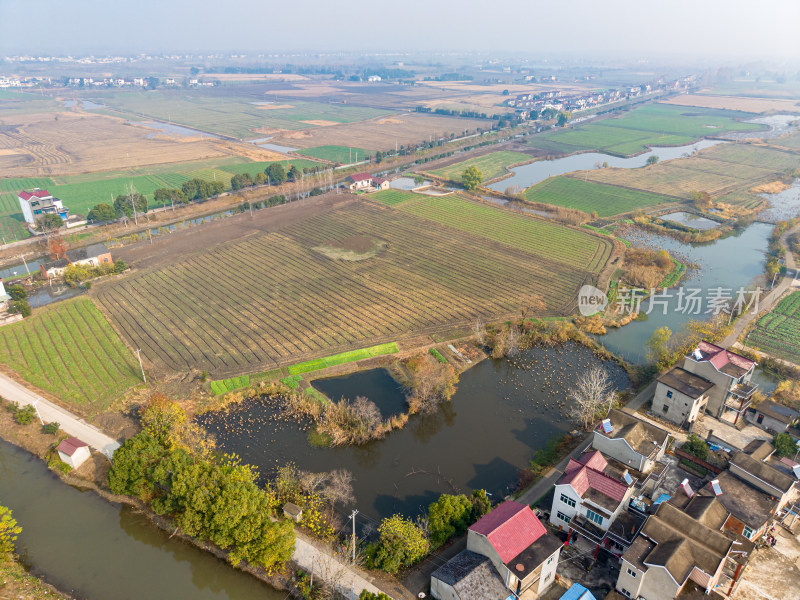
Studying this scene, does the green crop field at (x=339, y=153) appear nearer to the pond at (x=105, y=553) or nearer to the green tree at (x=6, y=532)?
the pond at (x=105, y=553)

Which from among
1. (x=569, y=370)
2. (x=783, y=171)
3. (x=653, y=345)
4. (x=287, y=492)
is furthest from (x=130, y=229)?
(x=783, y=171)

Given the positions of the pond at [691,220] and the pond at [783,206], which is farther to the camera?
the pond at [783,206]

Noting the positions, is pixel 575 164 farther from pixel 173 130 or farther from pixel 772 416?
pixel 173 130

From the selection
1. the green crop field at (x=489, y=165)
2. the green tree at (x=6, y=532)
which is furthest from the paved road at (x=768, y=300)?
the green tree at (x=6, y=532)

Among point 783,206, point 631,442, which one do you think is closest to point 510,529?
point 631,442

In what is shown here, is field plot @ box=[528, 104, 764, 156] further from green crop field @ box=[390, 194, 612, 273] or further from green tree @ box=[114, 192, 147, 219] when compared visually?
green tree @ box=[114, 192, 147, 219]

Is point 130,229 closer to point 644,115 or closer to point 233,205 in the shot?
point 233,205

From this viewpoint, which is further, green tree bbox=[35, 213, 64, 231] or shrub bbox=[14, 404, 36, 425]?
green tree bbox=[35, 213, 64, 231]

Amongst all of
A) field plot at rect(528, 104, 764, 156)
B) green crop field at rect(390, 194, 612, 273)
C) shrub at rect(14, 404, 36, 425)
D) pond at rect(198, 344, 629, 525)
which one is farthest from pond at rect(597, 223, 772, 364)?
field plot at rect(528, 104, 764, 156)
